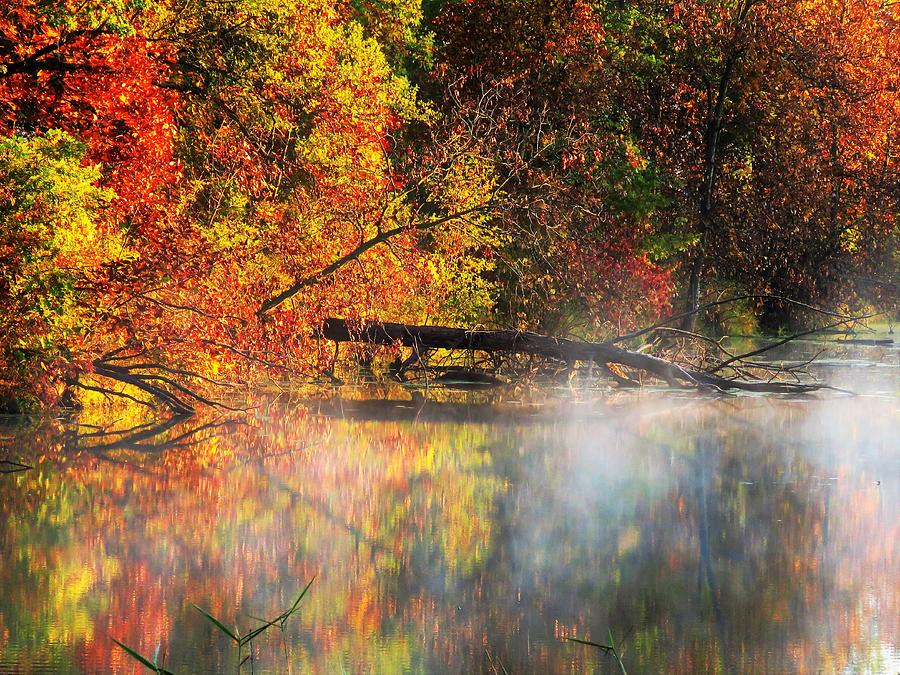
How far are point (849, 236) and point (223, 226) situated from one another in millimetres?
24062

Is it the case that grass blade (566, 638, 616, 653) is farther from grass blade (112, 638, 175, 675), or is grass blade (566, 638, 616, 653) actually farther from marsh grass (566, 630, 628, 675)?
grass blade (112, 638, 175, 675)

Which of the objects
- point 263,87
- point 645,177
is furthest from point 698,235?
point 263,87

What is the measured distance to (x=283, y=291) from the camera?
18.3 meters

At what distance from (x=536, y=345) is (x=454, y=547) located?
1088 cm

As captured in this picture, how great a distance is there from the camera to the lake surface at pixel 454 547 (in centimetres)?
636

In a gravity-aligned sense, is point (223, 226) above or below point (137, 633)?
above

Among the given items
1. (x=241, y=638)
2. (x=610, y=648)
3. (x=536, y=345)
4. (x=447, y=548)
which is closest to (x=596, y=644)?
(x=610, y=648)

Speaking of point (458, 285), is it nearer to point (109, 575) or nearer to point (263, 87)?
point (263, 87)

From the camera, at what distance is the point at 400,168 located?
25781 mm

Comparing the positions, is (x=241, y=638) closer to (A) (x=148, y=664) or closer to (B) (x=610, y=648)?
(A) (x=148, y=664)

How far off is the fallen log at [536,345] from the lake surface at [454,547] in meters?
3.09

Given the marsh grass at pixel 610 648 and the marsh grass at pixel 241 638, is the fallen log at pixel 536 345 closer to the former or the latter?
the marsh grass at pixel 241 638

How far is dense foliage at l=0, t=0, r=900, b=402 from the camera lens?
14.3m

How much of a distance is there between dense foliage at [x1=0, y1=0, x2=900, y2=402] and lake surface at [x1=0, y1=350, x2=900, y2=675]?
1.81 metres
